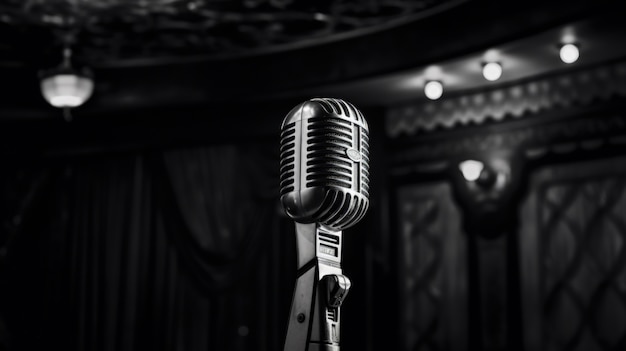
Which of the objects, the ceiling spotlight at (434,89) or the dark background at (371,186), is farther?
the ceiling spotlight at (434,89)

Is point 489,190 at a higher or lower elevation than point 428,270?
higher

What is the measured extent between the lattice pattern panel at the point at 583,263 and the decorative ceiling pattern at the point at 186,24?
65.0 inches

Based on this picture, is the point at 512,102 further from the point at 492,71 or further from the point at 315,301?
the point at 315,301

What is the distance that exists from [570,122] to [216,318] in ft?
10.6

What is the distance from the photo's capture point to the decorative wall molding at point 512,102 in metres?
5.98

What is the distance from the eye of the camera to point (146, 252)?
24.4 feet

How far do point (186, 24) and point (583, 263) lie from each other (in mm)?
3346

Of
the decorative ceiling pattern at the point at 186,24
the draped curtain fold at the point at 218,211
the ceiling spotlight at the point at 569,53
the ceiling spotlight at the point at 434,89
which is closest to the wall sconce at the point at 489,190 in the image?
the ceiling spotlight at the point at 434,89

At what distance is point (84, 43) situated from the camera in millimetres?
6906

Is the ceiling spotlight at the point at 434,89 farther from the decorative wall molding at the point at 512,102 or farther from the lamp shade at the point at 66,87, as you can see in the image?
the lamp shade at the point at 66,87

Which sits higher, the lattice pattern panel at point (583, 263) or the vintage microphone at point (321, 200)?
the lattice pattern panel at point (583, 263)

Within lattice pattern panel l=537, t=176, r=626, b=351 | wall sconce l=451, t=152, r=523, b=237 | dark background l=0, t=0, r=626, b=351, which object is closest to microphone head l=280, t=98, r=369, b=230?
dark background l=0, t=0, r=626, b=351

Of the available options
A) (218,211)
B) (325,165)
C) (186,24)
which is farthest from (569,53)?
(325,165)

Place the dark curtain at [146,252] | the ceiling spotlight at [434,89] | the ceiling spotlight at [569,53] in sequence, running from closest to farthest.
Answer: the ceiling spotlight at [569,53] → the ceiling spotlight at [434,89] → the dark curtain at [146,252]
